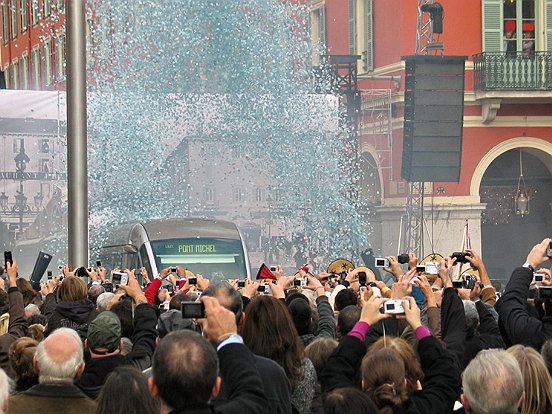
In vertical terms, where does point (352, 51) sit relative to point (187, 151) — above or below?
above

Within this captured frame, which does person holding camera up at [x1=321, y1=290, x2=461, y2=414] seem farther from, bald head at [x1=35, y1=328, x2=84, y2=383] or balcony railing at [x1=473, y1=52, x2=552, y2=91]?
balcony railing at [x1=473, y1=52, x2=552, y2=91]

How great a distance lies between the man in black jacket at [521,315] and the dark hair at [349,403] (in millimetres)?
2082

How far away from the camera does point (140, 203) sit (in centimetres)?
3484

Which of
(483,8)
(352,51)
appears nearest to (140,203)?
(352,51)

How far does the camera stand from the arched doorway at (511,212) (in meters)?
38.0

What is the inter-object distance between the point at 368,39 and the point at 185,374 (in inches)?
1355

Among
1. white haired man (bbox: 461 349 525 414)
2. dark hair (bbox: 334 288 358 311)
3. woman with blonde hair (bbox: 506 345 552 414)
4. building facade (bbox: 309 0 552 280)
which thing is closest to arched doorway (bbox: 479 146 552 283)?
building facade (bbox: 309 0 552 280)

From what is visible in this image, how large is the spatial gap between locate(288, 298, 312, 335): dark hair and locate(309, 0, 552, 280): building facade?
92.5 feet

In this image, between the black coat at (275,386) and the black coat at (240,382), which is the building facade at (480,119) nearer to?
the black coat at (275,386)

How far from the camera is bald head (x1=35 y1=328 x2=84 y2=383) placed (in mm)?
5746

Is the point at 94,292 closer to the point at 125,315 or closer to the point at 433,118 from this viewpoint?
the point at 125,315

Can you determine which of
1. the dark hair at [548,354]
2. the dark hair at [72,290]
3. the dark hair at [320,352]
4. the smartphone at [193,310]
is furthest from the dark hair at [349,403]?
the dark hair at [72,290]

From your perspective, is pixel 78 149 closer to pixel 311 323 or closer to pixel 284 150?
pixel 311 323

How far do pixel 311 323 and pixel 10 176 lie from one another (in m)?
19.1
